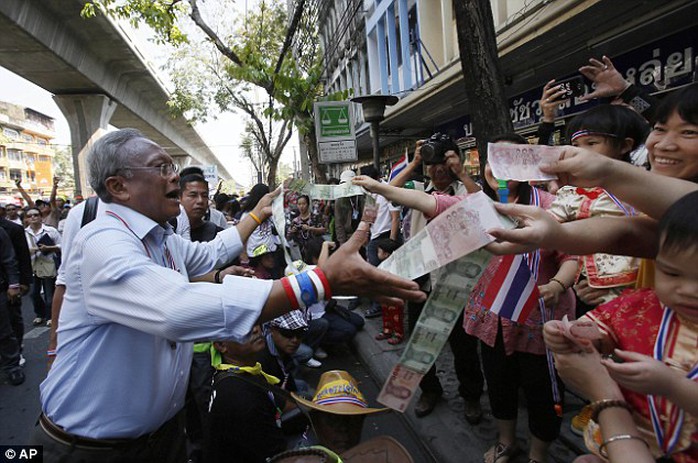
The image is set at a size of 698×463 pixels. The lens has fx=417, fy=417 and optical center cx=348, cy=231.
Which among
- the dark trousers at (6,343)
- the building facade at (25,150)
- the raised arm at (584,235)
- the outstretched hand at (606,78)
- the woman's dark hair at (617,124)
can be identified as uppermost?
the building facade at (25,150)

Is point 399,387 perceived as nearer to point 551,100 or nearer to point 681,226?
point 681,226

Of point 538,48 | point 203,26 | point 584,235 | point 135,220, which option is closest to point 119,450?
point 135,220

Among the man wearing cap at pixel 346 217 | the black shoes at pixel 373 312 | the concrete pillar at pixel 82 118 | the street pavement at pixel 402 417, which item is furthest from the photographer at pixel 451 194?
the concrete pillar at pixel 82 118

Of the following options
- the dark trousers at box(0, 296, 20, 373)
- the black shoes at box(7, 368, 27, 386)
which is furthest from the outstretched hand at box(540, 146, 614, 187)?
the black shoes at box(7, 368, 27, 386)

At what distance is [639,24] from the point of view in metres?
4.55

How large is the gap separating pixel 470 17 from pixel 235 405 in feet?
10.1

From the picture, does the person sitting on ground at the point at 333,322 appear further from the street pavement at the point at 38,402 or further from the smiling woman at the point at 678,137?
the smiling woman at the point at 678,137

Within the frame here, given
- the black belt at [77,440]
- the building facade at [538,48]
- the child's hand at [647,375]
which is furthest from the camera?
the building facade at [538,48]

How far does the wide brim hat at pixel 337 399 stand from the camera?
214cm

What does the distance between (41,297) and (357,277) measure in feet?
25.0

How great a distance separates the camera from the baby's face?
3.04ft

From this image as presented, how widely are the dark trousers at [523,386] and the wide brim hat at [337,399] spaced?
2.55ft

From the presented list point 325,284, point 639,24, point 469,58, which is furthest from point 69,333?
point 639,24

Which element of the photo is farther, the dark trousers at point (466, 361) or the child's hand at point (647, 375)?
the dark trousers at point (466, 361)
